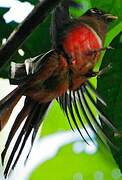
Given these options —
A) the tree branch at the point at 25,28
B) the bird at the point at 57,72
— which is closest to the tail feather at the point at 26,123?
the bird at the point at 57,72

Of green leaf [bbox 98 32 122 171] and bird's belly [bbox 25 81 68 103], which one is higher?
bird's belly [bbox 25 81 68 103]

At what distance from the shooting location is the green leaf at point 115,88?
0.79 metres

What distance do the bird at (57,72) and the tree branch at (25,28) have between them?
0.16ft

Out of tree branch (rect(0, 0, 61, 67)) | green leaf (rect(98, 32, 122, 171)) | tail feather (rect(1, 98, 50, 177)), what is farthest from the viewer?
green leaf (rect(98, 32, 122, 171))

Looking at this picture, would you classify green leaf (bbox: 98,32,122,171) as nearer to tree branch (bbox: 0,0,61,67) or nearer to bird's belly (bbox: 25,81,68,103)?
bird's belly (bbox: 25,81,68,103)

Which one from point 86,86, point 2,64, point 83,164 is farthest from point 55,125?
point 2,64

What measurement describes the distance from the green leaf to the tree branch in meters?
0.29

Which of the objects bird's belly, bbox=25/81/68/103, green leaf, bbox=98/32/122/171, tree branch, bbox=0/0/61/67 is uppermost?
tree branch, bbox=0/0/61/67

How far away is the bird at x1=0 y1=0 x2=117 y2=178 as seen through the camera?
55 cm

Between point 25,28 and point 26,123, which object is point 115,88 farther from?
point 25,28

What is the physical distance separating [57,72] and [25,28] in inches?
3.8

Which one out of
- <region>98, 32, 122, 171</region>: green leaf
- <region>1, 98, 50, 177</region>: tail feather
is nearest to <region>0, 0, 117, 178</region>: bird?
<region>1, 98, 50, 177</region>: tail feather

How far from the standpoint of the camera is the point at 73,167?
1589mm

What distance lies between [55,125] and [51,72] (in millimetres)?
781
